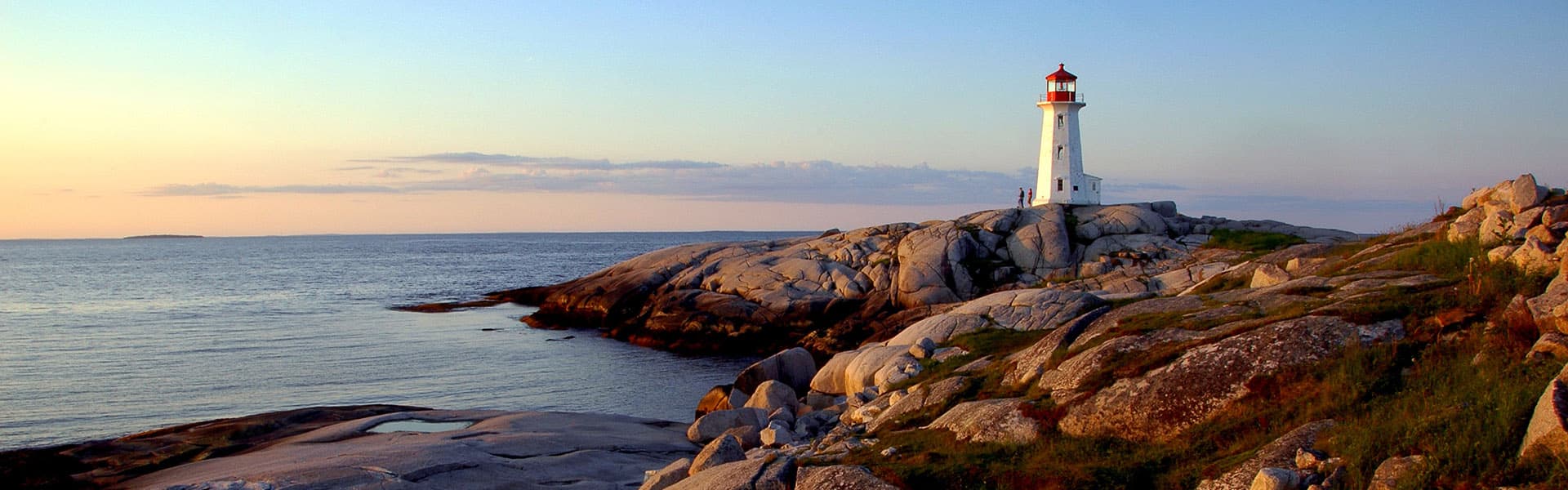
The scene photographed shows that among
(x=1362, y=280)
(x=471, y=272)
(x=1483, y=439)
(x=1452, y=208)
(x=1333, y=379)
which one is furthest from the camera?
(x=471, y=272)

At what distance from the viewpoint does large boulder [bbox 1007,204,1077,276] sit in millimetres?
46375

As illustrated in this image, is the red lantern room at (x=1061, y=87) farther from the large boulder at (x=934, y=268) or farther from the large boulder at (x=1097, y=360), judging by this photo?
the large boulder at (x=1097, y=360)

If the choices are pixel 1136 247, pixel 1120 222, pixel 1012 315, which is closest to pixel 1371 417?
pixel 1012 315

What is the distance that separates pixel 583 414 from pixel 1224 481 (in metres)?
17.0

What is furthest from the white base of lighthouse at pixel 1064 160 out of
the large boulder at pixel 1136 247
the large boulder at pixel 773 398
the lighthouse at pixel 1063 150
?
the large boulder at pixel 773 398

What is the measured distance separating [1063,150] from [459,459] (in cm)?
4513

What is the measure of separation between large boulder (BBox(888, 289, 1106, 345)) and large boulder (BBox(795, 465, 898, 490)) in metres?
9.95

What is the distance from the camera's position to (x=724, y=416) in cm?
2106

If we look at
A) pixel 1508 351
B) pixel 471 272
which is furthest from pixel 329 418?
pixel 471 272

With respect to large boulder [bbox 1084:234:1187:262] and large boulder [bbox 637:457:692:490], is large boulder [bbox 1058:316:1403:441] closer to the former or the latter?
large boulder [bbox 637:457:692:490]

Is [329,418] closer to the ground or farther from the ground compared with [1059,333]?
closer to the ground

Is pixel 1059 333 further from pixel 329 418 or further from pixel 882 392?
pixel 329 418

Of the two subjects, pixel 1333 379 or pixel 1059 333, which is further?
pixel 1059 333

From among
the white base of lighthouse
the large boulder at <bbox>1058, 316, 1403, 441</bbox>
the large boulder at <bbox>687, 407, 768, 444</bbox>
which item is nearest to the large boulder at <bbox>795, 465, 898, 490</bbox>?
the large boulder at <bbox>1058, 316, 1403, 441</bbox>
